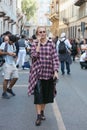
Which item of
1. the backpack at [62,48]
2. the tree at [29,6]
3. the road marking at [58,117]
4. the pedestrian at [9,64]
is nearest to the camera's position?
the road marking at [58,117]

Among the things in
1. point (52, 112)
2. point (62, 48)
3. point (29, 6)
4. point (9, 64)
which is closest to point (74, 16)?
point (29, 6)

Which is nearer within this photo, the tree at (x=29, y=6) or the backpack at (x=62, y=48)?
the backpack at (x=62, y=48)

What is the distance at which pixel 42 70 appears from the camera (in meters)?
8.73

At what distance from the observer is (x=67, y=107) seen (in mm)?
10703

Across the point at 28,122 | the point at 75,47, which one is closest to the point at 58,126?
the point at 28,122

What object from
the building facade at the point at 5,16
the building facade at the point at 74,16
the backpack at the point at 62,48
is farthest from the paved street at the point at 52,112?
the building facade at the point at 74,16

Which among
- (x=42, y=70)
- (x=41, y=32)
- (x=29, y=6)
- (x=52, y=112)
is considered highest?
(x=29, y=6)

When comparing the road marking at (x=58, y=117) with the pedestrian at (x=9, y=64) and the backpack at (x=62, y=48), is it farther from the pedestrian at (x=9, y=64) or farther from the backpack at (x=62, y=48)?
the backpack at (x=62, y=48)

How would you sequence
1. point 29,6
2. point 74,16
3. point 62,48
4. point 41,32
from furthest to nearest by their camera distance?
point 29,6
point 74,16
point 62,48
point 41,32

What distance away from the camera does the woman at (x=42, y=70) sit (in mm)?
8688

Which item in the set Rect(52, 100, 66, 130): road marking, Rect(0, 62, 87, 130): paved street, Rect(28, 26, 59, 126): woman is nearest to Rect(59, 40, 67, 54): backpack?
Rect(0, 62, 87, 130): paved street

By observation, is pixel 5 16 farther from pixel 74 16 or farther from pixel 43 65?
pixel 43 65

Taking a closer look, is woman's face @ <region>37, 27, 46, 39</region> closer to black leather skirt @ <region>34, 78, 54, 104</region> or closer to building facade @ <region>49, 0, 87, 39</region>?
black leather skirt @ <region>34, 78, 54, 104</region>

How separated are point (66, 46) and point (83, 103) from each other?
8.63 m
